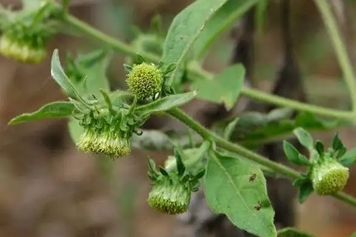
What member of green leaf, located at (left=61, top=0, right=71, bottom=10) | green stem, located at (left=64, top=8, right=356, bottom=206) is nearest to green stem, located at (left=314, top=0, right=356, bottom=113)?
green stem, located at (left=64, top=8, right=356, bottom=206)

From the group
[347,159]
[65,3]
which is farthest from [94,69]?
[347,159]

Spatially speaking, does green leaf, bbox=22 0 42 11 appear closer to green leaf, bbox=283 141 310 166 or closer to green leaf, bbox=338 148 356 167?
green leaf, bbox=283 141 310 166

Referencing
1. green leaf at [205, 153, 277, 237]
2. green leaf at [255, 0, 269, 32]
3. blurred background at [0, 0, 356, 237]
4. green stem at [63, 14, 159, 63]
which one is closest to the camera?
green leaf at [205, 153, 277, 237]

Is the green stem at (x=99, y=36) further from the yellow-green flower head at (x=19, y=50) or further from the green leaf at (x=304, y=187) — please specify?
the green leaf at (x=304, y=187)

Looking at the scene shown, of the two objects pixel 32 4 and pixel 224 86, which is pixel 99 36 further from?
pixel 224 86

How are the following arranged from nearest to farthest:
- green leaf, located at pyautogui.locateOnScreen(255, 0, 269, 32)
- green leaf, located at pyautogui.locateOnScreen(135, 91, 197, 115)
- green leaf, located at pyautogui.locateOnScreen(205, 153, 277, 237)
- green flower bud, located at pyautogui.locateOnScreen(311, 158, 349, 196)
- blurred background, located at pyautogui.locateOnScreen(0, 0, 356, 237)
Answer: green leaf, located at pyautogui.locateOnScreen(135, 91, 197, 115) < green leaf, located at pyautogui.locateOnScreen(205, 153, 277, 237) < green flower bud, located at pyautogui.locateOnScreen(311, 158, 349, 196) < green leaf, located at pyautogui.locateOnScreen(255, 0, 269, 32) < blurred background, located at pyautogui.locateOnScreen(0, 0, 356, 237)

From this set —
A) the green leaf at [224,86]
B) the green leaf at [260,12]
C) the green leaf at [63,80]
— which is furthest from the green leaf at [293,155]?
the green leaf at [260,12]
